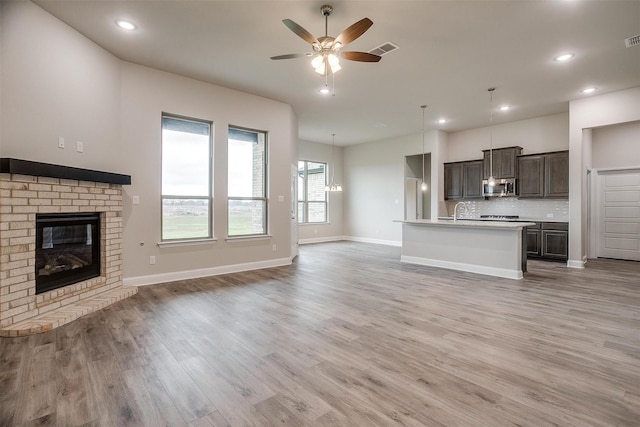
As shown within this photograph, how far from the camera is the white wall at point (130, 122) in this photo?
318 centimetres

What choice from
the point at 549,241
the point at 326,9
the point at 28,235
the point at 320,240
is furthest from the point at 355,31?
the point at 320,240

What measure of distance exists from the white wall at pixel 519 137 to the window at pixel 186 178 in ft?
21.8

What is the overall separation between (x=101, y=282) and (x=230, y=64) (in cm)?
353

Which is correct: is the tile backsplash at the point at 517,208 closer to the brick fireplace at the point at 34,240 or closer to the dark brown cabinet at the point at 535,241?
the dark brown cabinet at the point at 535,241

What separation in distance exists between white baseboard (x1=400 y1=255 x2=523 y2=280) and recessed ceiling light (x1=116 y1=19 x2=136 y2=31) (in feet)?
19.6

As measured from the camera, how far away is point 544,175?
268 inches

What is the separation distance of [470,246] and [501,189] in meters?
2.74

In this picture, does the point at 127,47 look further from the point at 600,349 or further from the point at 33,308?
the point at 600,349

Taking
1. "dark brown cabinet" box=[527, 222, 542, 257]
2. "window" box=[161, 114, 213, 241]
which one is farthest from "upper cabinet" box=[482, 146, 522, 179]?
"window" box=[161, 114, 213, 241]

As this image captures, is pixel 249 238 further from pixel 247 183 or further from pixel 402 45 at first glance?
pixel 402 45

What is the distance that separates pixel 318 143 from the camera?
33.5ft

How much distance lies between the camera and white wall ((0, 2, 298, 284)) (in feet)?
10.4

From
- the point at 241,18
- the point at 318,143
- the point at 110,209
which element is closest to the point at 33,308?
the point at 110,209

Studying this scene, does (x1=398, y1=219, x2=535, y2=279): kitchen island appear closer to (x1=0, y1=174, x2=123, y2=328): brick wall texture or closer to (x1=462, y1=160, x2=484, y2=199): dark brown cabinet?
(x1=462, y1=160, x2=484, y2=199): dark brown cabinet
